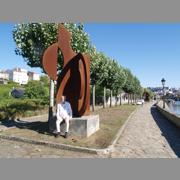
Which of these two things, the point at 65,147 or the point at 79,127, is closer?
the point at 65,147

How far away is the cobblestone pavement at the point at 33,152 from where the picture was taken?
32.2ft

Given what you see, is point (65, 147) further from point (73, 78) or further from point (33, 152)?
point (73, 78)

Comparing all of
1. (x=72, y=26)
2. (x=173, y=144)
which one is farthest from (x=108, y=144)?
(x=72, y=26)

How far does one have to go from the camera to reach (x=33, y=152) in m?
10.3

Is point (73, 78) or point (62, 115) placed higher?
point (73, 78)

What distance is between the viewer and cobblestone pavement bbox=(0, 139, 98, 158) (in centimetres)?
982

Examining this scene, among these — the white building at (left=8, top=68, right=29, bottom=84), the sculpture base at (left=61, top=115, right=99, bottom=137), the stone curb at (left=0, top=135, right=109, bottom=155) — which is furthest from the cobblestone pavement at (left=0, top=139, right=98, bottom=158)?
the white building at (left=8, top=68, right=29, bottom=84)

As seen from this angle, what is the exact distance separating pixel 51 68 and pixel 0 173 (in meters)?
6.81

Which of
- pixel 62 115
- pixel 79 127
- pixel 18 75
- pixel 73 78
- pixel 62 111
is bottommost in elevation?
pixel 79 127

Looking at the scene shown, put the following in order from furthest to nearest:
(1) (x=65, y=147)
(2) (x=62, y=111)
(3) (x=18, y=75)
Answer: (3) (x=18, y=75), (2) (x=62, y=111), (1) (x=65, y=147)

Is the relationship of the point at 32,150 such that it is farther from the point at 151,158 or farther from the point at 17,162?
the point at 151,158

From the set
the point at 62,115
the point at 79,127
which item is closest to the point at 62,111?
the point at 62,115

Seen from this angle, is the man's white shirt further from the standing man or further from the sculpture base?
the sculpture base

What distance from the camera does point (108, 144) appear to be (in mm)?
11531
